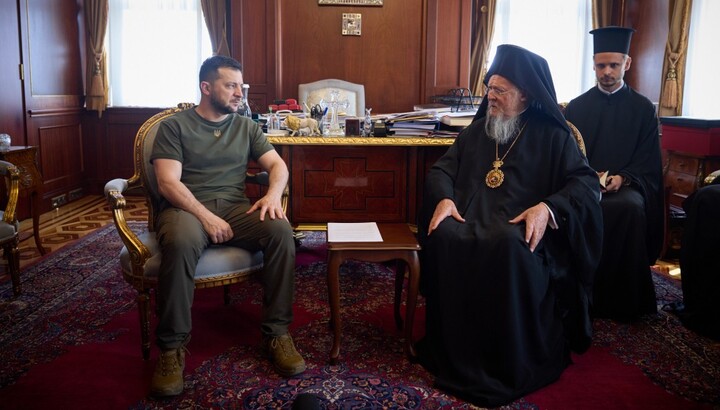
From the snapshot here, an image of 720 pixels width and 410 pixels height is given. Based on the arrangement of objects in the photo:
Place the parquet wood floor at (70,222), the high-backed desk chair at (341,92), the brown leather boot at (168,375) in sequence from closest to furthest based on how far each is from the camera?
the brown leather boot at (168,375) < the parquet wood floor at (70,222) < the high-backed desk chair at (341,92)

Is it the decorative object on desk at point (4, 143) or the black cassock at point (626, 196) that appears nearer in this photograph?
the black cassock at point (626, 196)

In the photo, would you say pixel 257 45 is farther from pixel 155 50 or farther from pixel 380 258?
pixel 380 258

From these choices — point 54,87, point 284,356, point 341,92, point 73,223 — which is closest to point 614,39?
point 284,356

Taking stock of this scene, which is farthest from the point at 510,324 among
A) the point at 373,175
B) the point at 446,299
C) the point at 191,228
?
the point at 373,175

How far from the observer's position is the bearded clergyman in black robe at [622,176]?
Result: 3.24m

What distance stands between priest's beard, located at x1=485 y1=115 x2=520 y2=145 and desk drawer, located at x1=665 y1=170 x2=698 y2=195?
2.48 m

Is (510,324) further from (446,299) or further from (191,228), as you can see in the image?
(191,228)

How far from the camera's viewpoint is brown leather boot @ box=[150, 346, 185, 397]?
90.9 inches

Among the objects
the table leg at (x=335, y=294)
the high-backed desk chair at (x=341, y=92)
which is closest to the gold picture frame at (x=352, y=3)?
the high-backed desk chair at (x=341, y=92)

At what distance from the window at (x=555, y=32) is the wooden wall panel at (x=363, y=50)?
1.00m

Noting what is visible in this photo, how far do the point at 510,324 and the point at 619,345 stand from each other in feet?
2.73

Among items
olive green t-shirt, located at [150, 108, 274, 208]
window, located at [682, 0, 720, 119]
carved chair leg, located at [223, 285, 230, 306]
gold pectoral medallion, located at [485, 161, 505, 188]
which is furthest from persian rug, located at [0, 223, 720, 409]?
window, located at [682, 0, 720, 119]

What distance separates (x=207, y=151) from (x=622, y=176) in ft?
7.28

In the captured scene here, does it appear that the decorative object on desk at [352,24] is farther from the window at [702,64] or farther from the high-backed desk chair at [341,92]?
the window at [702,64]
